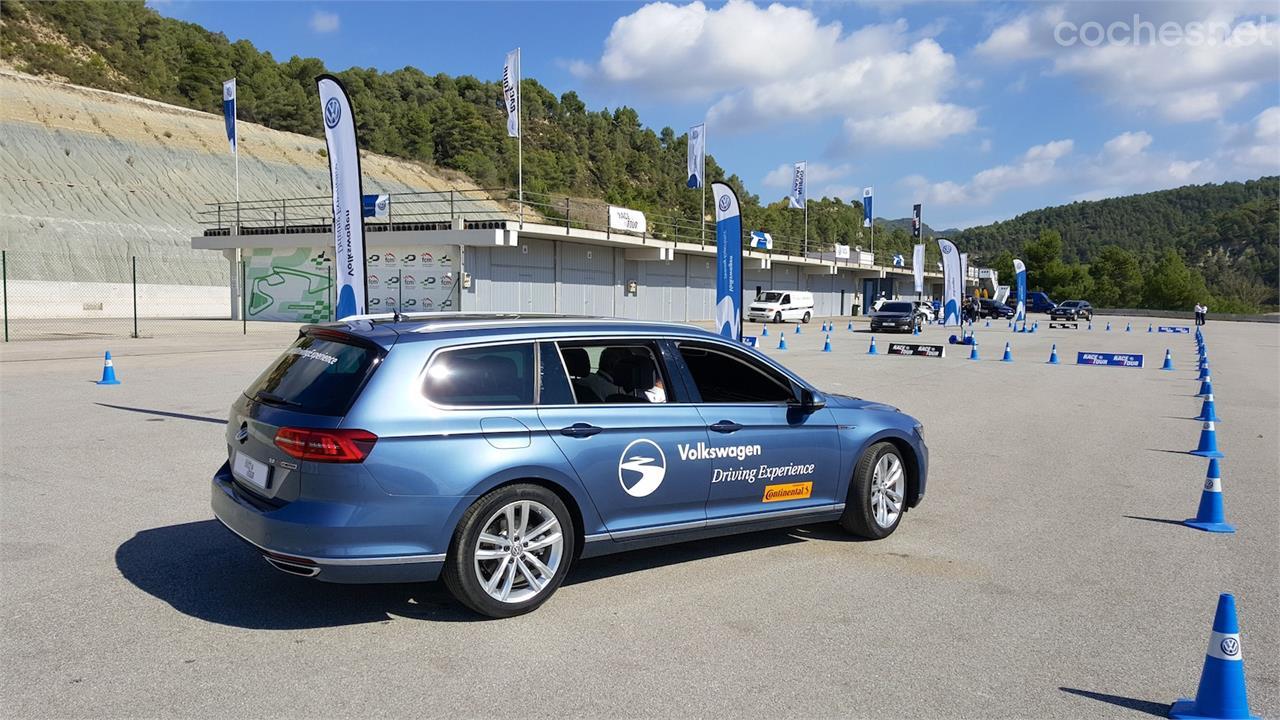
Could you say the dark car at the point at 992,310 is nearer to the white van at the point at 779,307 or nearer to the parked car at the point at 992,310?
the parked car at the point at 992,310

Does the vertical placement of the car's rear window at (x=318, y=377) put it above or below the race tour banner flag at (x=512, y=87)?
below

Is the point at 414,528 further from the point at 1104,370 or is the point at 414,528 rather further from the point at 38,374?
the point at 1104,370

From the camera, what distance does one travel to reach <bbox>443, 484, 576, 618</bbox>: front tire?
4520 millimetres

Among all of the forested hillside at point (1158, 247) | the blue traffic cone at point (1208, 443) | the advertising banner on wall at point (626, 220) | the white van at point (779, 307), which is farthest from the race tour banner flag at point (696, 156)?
the forested hillside at point (1158, 247)

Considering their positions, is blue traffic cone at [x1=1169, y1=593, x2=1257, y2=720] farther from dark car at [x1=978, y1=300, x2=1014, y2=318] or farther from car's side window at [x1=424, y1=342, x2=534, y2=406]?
dark car at [x1=978, y1=300, x2=1014, y2=318]

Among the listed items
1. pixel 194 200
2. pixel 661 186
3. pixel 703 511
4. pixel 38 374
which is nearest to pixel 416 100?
pixel 661 186

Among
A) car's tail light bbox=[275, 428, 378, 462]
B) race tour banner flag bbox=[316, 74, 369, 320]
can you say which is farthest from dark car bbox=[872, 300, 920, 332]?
car's tail light bbox=[275, 428, 378, 462]

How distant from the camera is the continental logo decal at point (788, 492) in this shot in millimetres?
5703

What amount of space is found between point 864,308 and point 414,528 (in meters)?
75.9

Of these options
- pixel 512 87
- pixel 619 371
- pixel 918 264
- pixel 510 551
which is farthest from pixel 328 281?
pixel 510 551

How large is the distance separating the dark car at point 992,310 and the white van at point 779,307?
23.3m

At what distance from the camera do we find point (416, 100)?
112 metres

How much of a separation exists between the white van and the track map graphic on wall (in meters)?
19.5

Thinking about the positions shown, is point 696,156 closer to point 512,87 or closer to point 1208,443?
point 512,87
